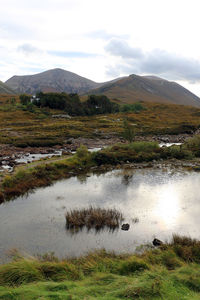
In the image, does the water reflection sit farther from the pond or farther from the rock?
the rock

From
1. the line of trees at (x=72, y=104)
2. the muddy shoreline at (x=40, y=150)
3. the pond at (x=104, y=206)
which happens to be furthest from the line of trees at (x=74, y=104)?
the pond at (x=104, y=206)

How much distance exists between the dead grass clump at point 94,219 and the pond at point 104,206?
0.81 meters

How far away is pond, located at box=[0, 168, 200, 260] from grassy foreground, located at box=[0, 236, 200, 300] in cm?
282

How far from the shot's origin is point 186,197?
3022cm

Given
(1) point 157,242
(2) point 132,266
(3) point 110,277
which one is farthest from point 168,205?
(3) point 110,277

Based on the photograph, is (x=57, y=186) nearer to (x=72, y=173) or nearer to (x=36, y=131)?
(x=72, y=173)

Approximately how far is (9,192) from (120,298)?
2425 centimetres

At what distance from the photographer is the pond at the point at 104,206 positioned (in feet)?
63.3

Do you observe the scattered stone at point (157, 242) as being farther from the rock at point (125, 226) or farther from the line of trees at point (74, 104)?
the line of trees at point (74, 104)

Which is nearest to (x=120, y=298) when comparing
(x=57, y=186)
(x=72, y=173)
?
(x=57, y=186)

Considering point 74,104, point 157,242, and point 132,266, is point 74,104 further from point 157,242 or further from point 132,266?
point 132,266

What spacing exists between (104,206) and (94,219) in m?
4.33

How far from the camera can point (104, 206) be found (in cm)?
2702

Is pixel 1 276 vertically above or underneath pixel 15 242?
above
